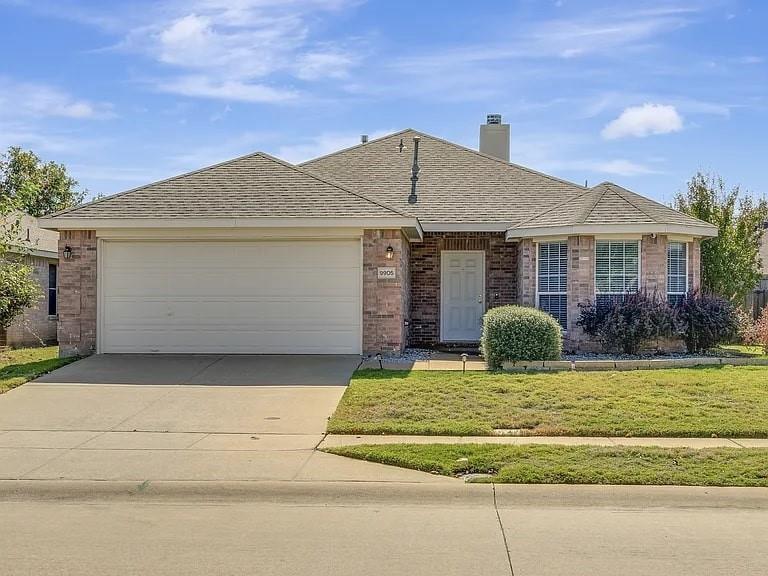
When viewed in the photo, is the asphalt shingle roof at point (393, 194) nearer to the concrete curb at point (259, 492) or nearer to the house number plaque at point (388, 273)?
the house number plaque at point (388, 273)

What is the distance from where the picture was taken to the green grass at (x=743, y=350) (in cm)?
1601

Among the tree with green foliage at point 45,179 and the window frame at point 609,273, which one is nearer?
the window frame at point 609,273

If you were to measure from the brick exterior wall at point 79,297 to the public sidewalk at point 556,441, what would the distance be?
311 inches

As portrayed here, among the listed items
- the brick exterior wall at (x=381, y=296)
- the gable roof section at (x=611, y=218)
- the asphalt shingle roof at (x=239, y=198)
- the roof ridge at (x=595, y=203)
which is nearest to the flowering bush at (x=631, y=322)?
the gable roof section at (x=611, y=218)

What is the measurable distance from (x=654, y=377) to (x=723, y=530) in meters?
6.46

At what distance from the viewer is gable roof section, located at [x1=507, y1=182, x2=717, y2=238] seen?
16.3m

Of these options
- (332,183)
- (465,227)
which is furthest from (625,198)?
(332,183)

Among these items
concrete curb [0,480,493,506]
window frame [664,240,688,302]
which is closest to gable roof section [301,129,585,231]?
window frame [664,240,688,302]

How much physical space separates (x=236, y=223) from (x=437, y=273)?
5524 millimetres

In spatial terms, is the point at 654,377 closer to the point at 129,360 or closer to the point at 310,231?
the point at 310,231

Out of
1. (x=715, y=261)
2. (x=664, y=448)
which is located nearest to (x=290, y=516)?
(x=664, y=448)

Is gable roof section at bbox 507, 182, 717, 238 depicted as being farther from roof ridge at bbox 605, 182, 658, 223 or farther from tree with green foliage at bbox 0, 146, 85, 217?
tree with green foliage at bbox 0, 146, 85, 217

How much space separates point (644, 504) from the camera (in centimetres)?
732

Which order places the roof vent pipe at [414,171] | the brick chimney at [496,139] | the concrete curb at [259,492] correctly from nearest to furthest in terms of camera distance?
the concrete curb at [259,492] < the roof vent pipe at [414,171] < the brick chimney at [496,139]
